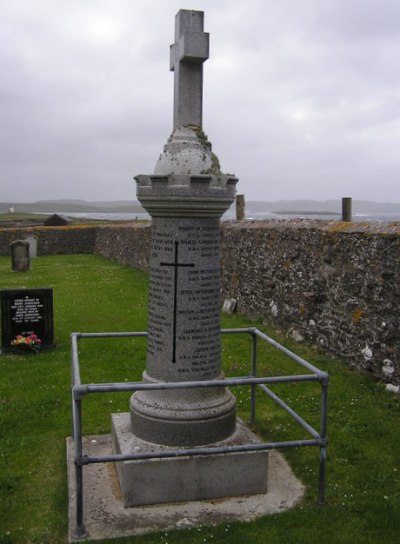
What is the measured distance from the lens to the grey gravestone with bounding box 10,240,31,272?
21541 millimetres

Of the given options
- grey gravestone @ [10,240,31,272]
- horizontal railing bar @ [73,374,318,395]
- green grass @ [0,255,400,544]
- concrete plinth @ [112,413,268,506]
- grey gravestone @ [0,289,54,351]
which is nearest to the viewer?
horizontal railing bar @ [73,374,318,395]

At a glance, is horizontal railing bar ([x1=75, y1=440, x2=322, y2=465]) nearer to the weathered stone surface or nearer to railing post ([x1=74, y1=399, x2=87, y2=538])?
railing post ([x1=74, y1=399, x2=87, y2=538])

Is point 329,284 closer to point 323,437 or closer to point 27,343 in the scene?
point 323,437

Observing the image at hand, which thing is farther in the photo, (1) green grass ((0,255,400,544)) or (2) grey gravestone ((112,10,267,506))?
(2) grey gravestone ((112,10,267,506))

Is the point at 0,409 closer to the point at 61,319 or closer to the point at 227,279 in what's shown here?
the point at 61,319

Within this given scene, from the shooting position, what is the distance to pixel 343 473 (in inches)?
211

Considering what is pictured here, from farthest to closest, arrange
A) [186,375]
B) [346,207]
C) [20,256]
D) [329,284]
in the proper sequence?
[20,256], [346,207], [329,284], [186,375]

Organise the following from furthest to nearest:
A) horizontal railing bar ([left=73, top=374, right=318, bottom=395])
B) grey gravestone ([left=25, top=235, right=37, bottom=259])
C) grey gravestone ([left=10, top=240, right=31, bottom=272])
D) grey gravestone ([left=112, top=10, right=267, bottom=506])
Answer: grey gravestone ([left=25, top=235, right=37, bottom=259]) → grey gravestone ([left=10, top=240, right=31, bottom=272]) → grey gravestone ([left=112, top=10, right=267, bottom=506]) → horizontal railing bar ([left=73, top=374, right=318, bottom=395])

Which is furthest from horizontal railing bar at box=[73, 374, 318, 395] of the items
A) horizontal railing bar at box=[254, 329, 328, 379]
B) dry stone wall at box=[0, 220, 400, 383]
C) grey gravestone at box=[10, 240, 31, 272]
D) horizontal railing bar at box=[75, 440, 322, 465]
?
grey gravestone at box=[10, 240, 31, 272]

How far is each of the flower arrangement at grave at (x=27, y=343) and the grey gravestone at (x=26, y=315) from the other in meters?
0.11

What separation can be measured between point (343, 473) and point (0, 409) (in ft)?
13.4

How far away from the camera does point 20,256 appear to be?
71.2ft

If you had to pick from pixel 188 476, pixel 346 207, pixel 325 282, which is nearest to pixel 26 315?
pixel 325 282

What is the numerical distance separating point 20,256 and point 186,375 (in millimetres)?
17996
